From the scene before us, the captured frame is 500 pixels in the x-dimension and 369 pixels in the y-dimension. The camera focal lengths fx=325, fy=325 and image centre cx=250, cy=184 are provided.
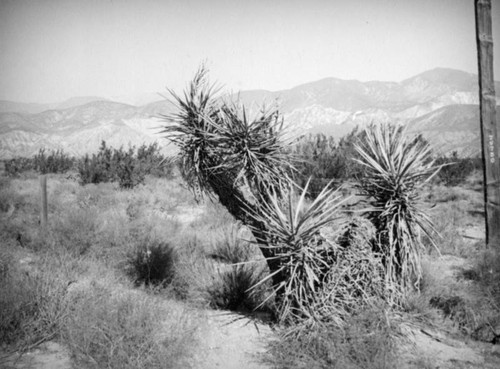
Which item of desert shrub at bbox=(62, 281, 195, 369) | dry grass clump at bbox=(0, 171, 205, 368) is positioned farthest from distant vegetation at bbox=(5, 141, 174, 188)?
desert shrub at bbox=(62, 281, 195, 369)

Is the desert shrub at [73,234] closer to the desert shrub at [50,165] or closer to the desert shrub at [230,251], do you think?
the desert shrub at [230,251]

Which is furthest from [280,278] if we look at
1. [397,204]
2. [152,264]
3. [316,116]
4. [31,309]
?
[316,116]

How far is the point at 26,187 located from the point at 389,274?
15.5 m

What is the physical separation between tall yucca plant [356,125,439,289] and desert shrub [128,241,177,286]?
300 cm

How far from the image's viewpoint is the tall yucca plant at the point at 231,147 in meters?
3.37

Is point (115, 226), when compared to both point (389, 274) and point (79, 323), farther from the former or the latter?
point (389, 274)

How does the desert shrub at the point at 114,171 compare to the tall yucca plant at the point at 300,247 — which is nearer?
the tall yucca plant at the point at 300,247

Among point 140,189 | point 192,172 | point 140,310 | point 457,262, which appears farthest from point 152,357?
point 140,189

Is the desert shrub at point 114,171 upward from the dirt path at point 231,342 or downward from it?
upward

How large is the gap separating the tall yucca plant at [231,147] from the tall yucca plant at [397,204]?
0.97m

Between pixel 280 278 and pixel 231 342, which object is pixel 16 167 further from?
pixel 280 278

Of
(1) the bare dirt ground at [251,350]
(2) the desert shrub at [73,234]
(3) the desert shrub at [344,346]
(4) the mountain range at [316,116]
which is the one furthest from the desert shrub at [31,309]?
(4) the mountain range at [316,116]

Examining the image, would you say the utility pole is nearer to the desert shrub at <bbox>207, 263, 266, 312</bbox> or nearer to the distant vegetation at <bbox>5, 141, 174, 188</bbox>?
the desert shrub at <bbox>207, 263, 266, 312</bbox>

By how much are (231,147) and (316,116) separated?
96.3 meters
